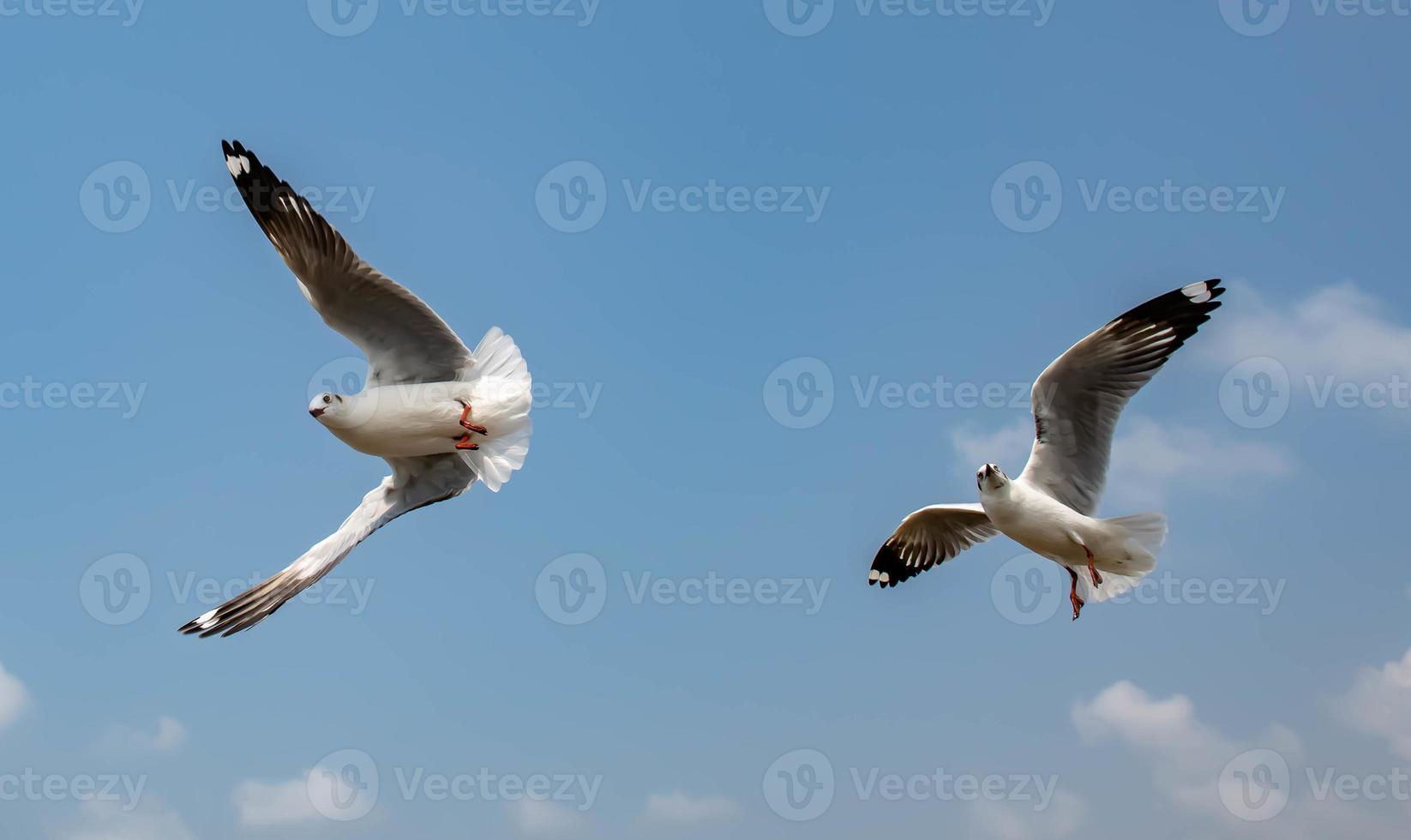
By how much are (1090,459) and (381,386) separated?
162 inches

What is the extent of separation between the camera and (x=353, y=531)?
24.1 feet

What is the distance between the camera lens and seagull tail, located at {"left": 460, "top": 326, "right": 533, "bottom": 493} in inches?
280

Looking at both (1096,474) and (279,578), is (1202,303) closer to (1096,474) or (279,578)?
(1096,474)

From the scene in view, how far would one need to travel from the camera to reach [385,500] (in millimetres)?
7500

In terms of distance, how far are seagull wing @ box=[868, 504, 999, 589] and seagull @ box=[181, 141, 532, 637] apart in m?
2.95

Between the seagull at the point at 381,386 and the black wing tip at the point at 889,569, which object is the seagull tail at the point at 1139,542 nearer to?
the black wing tip at the point at 889,569

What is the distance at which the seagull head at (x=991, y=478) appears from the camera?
7.29 m

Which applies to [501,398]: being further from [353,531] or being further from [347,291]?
[353,531]

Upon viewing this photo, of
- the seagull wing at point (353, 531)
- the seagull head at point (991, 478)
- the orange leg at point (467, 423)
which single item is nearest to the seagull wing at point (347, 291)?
the orange leg at point (467, 423)

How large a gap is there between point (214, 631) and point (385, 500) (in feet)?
4.02

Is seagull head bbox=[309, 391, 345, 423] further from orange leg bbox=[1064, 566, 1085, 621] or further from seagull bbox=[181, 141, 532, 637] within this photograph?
orange leg bbox=[1064, 566, 1085, 621]

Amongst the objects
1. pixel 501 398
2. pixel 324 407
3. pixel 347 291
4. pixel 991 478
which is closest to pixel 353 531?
pixel 324 407

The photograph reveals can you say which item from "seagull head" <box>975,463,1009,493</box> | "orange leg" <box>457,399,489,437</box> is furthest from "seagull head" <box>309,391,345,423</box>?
"seagull head" <box>975,463,1009,493</box>

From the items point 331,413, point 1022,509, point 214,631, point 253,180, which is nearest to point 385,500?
point 331,413
